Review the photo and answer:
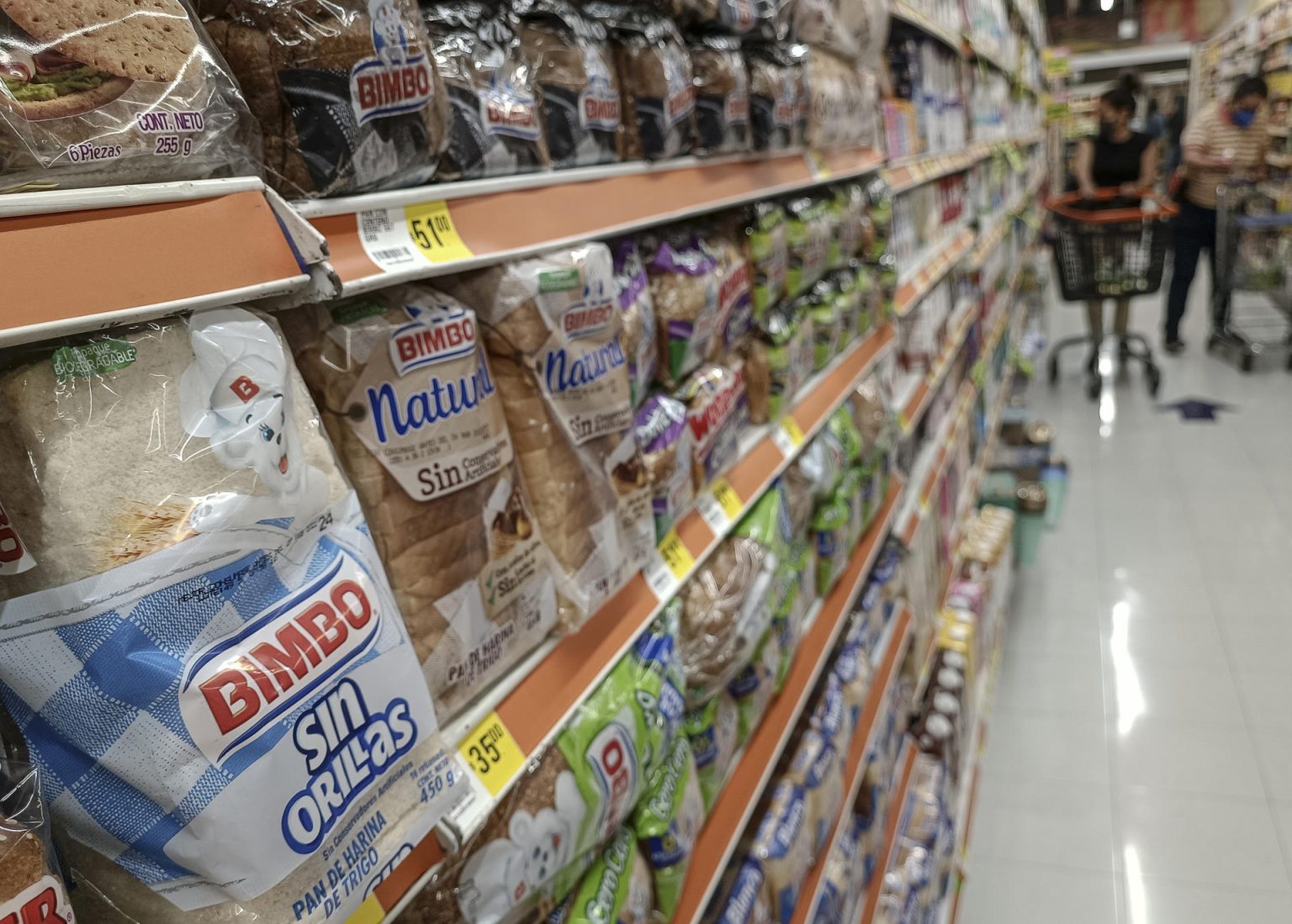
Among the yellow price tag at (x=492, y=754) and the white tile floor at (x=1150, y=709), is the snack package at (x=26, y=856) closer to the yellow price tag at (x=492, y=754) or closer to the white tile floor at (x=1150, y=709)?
the yellow price tag at (x=492, y=754)

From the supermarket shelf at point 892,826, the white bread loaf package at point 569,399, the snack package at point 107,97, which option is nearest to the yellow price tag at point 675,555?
the white bread loaf package at point 569,399

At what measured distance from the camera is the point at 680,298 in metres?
1.17

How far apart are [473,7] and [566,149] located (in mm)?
165

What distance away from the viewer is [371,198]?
2.12 feet

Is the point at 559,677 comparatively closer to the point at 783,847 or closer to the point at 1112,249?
the point at 783,847

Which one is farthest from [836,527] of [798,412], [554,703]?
[554,703]

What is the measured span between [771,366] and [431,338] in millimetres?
885

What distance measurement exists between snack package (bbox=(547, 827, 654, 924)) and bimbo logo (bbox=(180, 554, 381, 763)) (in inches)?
19.8

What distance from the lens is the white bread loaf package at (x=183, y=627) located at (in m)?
0.44

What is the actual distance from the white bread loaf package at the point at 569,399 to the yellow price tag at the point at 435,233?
0.08 meters

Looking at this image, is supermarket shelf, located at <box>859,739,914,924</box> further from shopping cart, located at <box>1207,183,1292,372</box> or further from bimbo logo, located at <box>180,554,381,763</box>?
shopping cart, located at <box>1207,183,1292,372</box>

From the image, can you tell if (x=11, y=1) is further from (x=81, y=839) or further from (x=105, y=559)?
(x=81, y=839)

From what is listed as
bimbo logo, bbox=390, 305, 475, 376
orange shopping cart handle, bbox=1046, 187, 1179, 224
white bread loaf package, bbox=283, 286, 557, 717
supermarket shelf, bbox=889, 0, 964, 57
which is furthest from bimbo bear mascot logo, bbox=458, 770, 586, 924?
orange shopping cart handle, bbox=1046, 187, 1179, 224

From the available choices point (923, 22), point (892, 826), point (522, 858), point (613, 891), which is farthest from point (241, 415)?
point (923, 22)
